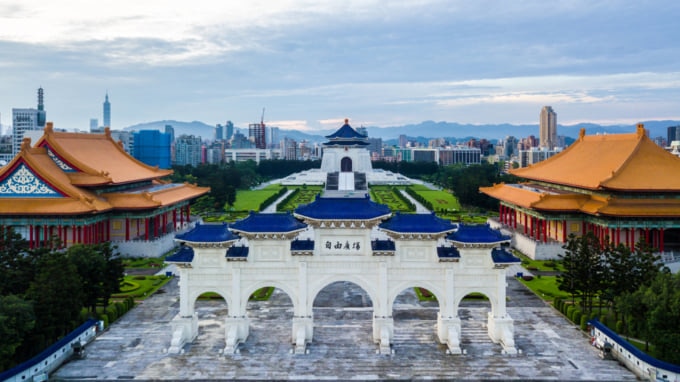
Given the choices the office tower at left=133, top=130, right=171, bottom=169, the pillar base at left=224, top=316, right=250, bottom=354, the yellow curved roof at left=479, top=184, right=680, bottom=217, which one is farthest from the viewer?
the office tower at left=133, top=130, right=171, bottom=169

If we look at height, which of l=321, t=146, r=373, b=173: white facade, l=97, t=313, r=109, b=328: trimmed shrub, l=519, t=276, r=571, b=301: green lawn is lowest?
l=97, t=313, r=109, b=328: trimmed shrub

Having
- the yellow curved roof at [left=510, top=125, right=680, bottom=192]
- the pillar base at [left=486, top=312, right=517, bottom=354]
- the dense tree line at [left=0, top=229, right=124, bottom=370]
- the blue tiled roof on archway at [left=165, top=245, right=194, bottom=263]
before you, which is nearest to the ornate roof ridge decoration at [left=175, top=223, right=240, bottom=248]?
the blue tiled roof on archway at [left=165, top=245, right=194, bottom=263]

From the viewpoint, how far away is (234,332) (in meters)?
22.3

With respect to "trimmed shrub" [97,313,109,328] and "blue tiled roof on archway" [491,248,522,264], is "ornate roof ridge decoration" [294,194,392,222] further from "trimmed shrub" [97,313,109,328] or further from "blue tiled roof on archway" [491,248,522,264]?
"trimmed shrub" [97,313,109,328]

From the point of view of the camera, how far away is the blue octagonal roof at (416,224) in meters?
22.7

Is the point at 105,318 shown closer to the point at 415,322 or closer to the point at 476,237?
the point at 415,322

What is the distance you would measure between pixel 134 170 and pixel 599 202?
34775 mm

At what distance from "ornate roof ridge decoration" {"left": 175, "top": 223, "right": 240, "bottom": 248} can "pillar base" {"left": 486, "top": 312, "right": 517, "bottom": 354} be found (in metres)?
10.7

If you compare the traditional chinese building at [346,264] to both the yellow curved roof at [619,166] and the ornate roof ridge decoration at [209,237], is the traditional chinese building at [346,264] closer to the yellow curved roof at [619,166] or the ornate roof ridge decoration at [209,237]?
the ornate roof ridge decoration at [209,237]

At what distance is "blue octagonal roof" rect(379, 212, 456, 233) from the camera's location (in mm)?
22719

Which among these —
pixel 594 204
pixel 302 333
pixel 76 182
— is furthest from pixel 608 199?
pixel 76 182

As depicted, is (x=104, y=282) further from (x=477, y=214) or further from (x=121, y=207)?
(x=477, y=214)

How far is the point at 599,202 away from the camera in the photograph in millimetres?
37875

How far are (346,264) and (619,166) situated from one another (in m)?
23.8
